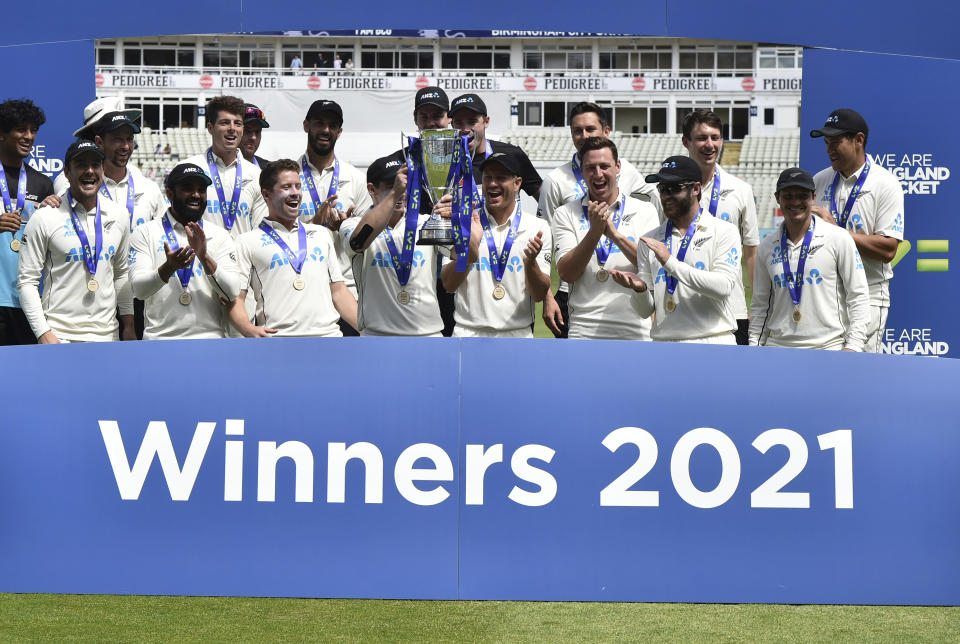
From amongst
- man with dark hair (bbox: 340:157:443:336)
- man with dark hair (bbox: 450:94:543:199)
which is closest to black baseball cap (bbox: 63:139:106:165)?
man with dark hair (bbox: 340:157:443:336)

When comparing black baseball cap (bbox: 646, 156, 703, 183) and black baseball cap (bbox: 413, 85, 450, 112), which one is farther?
black baseball cap (bbox: 413, 85, 450, 112)

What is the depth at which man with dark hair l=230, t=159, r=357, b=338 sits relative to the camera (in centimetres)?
566

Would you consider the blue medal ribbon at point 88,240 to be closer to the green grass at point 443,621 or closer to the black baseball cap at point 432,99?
the black baseball cap at point 432,99

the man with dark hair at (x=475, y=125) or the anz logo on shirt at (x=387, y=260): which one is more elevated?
the man with dark hair at (x=475, y=125)

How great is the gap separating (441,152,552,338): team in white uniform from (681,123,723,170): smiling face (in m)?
1.46

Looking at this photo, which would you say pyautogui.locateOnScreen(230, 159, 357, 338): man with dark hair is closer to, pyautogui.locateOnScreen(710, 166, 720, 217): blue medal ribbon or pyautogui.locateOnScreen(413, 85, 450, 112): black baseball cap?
pyautogui.locateOnScreen(413, 85, 450, 112): black baseball cap

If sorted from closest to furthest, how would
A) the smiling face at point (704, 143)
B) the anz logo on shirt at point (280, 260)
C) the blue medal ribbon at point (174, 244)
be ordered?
the anz logo on shirt at point (280, 260) < the blue medal ribbon at point (174, 244) < the smiling face at point (704, 143)

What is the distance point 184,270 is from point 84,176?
2.88 feet

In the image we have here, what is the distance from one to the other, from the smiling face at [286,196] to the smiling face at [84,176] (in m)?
1.07

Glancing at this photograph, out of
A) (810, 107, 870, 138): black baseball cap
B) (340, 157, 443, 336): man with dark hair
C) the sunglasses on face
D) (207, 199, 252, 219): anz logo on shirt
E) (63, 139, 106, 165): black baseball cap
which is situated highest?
(810, 107, 870, 138): black baseball cap

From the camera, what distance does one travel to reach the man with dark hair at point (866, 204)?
257 inches

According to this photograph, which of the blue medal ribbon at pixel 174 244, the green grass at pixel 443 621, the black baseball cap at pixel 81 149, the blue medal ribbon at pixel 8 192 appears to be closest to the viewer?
the green grass at pixel 443 621

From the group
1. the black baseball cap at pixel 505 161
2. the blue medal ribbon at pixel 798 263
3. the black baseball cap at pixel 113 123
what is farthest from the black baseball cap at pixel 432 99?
the blue medal ribbon at pixel 798 263

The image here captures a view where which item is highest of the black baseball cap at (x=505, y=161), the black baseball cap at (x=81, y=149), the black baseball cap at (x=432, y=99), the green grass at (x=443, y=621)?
the black baseball cap at (x=432, y=99)
